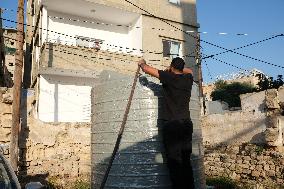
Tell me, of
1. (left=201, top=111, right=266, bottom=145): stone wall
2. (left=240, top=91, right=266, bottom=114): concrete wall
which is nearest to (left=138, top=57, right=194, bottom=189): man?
(left=201, top=111, right=266, bottom=145): stone wall

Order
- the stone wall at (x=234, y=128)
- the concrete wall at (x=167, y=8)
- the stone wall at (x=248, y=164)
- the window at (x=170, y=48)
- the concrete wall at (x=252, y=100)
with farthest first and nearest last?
the window at (x=170, y=48) < the concrete wall at (x=167, y=8) < the concrete wall at (x=252, y=100) < the stone wall at (x=234, y=128) < the stone wall at (x=248, y=164)

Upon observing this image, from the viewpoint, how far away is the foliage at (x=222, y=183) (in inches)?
344

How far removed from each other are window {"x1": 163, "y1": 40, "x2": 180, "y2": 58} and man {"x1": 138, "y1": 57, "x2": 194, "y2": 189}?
14752 mm

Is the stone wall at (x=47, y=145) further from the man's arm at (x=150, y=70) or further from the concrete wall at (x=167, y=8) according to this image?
the concrete wall at (x=167, y=8)

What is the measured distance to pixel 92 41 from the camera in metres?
16.6

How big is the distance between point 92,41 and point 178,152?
14367 mm

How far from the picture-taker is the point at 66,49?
45.3ft

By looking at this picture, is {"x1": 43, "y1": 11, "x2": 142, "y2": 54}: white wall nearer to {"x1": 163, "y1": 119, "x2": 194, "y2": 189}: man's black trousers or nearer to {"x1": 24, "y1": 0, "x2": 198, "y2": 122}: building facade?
{"x1": 24, "y1": 0, "x2": 198, "y2": 122}: building facade

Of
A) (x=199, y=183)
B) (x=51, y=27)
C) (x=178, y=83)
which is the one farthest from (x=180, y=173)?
(x=51, y=27)

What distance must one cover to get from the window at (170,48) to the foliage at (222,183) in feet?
31.9

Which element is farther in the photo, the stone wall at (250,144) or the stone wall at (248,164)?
the stone wall at (250,144)

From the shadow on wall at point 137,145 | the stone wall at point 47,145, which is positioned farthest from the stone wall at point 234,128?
the shadow on wall at point 137,145

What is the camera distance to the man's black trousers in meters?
2.94

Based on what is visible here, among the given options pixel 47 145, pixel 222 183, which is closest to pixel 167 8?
pixel 47 145
